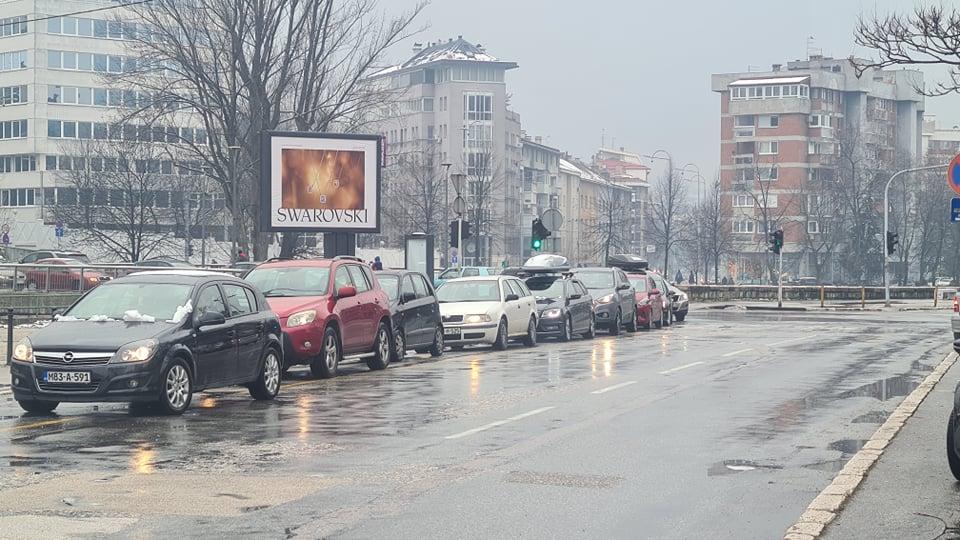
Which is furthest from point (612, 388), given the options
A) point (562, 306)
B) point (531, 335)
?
point (562, 306)

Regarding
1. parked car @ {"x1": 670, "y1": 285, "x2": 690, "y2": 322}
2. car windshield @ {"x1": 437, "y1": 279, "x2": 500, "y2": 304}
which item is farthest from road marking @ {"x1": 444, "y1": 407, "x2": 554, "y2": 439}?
parked car @ {"x1": 670, "y1": 285, "x2": 690, "y2": 322}

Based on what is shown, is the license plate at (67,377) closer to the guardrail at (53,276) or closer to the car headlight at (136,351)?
the car headlight at (136,351)

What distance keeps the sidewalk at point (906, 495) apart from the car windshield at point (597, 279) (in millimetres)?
23407

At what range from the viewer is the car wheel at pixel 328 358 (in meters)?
20.6

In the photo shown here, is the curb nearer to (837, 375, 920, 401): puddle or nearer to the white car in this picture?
(837, 375, 920, 401): puddle

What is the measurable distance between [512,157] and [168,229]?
64.4 m

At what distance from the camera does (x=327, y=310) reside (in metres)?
20.7

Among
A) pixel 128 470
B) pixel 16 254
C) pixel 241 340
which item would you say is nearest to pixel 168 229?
pixel 16 254

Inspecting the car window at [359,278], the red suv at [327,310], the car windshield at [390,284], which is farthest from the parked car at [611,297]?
the car window at [359,278]

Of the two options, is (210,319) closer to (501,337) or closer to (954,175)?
(954,175)

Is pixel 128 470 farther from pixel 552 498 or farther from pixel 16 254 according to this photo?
pixel 16 254

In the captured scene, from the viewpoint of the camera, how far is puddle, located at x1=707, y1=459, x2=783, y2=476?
11.0m

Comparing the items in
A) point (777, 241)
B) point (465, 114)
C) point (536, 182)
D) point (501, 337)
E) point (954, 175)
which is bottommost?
point (501, 337)

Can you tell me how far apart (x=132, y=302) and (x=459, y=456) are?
5.57 metres
